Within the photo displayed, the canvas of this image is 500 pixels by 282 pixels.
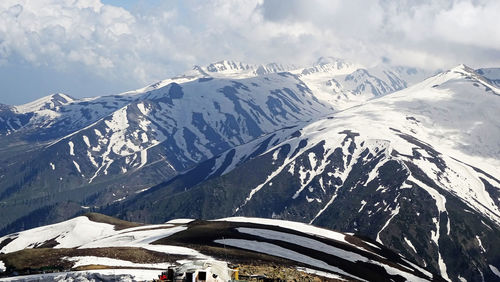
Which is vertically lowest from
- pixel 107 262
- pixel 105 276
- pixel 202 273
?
pixel 105 276

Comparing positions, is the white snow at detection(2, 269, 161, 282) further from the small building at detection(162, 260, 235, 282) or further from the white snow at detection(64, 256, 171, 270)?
the small building at detection(162, 260, 235, 282)

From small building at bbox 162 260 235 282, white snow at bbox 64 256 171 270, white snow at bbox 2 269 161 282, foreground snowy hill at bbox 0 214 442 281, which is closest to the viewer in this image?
small building at bbox 162 260 235 282

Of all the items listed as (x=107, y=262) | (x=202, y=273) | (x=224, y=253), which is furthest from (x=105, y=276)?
(x=224, y=253)

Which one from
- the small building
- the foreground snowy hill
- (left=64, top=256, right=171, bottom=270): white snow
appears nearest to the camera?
the small building

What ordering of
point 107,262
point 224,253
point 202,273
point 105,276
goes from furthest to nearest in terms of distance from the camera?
point 224,253
point 107,262
point 105,276
point 202,273

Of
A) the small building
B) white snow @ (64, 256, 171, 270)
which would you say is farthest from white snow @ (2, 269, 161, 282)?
the small building

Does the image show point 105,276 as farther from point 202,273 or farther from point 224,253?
point 224,253

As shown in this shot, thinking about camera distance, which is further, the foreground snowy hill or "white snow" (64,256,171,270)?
the foreground snowy hill

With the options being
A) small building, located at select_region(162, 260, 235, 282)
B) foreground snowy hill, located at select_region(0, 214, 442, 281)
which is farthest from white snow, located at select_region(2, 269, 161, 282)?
small building, located at select_region(162, 260, 235, 282)

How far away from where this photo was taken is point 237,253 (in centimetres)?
10381

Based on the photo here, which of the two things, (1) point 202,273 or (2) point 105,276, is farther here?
(2) point 105,276

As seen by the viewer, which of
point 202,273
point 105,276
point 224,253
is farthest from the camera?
point 224,253

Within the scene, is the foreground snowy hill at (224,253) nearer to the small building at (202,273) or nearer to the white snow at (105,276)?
the white snow at (105,276)

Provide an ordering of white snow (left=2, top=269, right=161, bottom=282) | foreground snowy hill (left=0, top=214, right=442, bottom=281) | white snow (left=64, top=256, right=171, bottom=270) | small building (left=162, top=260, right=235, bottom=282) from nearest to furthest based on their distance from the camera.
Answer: small building (left=162, top=260, right=235, bottom=282), white snow (left=2, top=269, right=161, bottom=282), white snow (left=64, top=256, right=171, bottom=270), foreground snowy hill (left=0, top=214, right=442, bottom=281)
